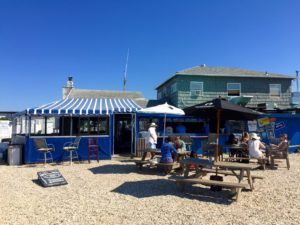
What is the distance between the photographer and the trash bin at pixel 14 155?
11.3 metres

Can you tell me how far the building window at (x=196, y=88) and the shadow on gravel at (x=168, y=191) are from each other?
13.2m

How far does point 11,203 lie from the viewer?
5.76 meters

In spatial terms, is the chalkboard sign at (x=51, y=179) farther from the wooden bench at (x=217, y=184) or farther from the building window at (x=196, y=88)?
the building window at (x=196, y=88)

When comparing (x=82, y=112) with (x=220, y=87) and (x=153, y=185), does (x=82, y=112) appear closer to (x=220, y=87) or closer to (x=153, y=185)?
(x=153, y=185)

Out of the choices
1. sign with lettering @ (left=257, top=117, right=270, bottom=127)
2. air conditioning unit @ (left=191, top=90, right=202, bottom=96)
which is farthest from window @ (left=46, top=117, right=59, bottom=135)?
sign with lettering @ (left=257, top=117, right=270, bottom=127)

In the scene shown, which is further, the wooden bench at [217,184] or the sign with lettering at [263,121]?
the sign with lettering at [263,121]

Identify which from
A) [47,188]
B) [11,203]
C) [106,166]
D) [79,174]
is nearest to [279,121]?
[106,166]

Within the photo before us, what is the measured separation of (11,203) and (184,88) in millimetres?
15653

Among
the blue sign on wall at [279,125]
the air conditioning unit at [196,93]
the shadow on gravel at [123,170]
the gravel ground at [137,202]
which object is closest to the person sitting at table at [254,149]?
the gravel ground at [137,202]

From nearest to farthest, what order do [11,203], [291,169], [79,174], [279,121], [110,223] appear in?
[110,223] < [11,203] < [79,174] < [291,169] < [279,121]

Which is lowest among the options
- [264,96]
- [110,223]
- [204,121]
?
[110,223]

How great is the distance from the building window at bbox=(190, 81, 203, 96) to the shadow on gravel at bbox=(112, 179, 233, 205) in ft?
43.3

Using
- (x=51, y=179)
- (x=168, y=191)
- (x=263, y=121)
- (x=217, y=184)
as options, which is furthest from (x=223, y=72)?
(x=51, y=179)

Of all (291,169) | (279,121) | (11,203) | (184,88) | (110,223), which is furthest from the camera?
(184,88)
